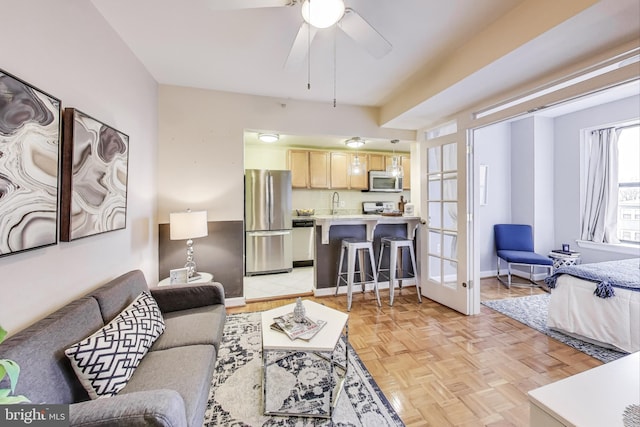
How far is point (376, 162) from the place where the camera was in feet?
17.5

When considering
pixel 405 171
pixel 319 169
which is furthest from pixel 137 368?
pixel 405 171

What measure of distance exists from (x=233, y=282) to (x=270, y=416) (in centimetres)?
177

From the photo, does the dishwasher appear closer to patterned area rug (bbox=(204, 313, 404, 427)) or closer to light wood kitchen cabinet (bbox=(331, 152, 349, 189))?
light wood kitchen cabinet (bbox=(331, 152, 349, 189))

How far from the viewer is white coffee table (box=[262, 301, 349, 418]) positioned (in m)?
1.46

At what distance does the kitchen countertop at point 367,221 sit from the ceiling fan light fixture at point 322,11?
2.19 meters

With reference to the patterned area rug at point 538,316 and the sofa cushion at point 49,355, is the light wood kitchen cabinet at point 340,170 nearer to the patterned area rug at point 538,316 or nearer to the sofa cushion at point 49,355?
the patterned area rug at point 538,316

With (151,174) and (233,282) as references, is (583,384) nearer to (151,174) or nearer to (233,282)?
(233,282)

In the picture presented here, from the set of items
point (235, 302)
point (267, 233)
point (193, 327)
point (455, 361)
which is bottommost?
point (455, 361)

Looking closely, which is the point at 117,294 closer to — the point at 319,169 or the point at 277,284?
the point at 277,284

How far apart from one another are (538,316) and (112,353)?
3786mm

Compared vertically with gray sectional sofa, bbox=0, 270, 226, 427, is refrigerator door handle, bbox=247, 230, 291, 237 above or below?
above

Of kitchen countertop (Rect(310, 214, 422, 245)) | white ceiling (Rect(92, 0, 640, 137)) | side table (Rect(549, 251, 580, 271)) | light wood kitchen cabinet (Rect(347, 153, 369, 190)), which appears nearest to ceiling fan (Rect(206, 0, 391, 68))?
white ceiling (Rect(92, 0, 640, 137))

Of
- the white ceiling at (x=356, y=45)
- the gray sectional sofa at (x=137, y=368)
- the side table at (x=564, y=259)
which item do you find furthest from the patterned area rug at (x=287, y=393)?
the side table at (x=564, y=259)

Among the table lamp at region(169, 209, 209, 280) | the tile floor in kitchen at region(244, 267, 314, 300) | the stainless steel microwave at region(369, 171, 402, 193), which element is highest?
the stainless steel microwave at region(369, 171, 402, 193)
